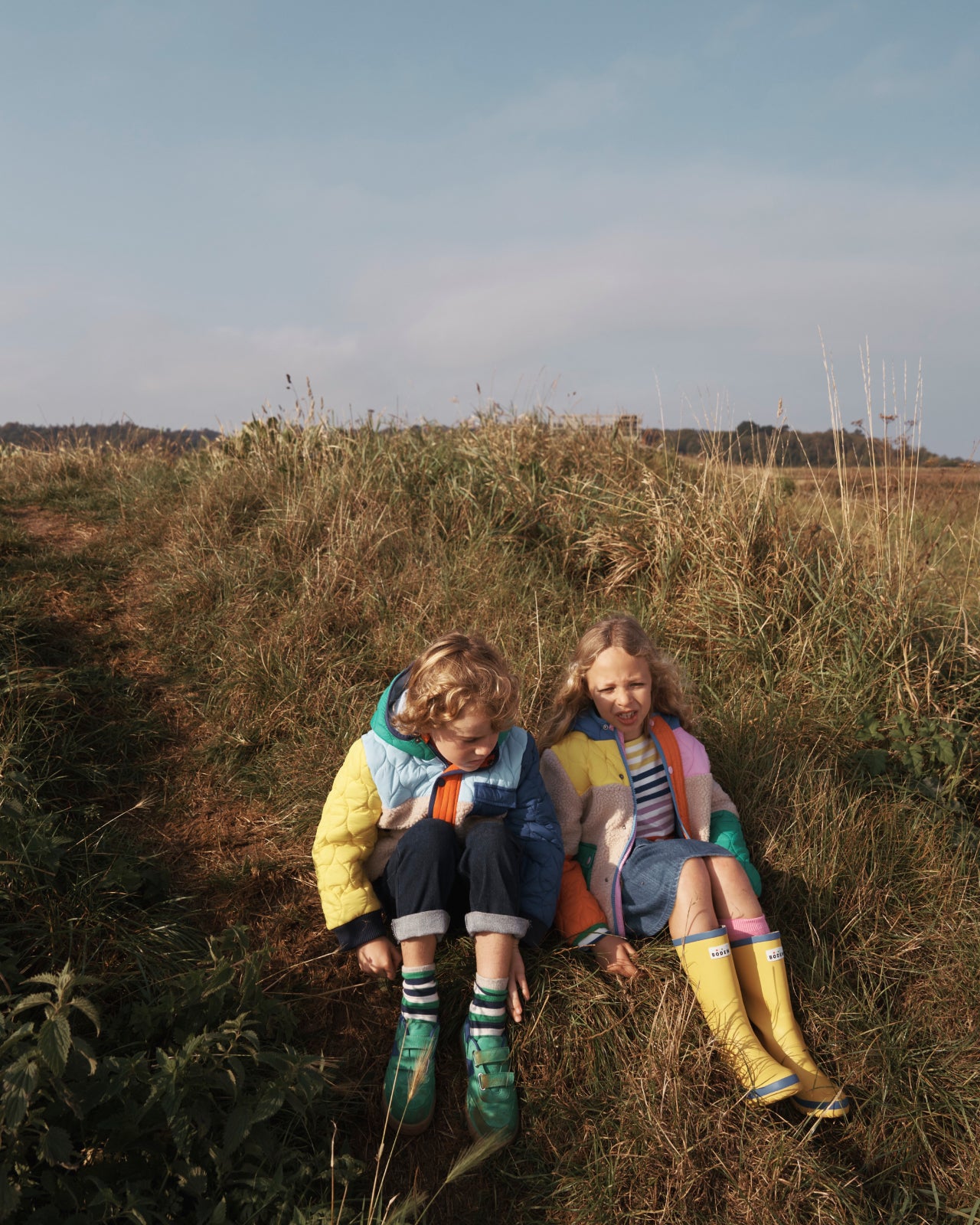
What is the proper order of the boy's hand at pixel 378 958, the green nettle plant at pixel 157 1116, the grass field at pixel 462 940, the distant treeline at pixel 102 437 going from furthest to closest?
the distant treeline at pixel 102 437
the boy's hand at pixel 378 958
the grass field at pixel 462 940
the green nettle plant at pixel 157 1116

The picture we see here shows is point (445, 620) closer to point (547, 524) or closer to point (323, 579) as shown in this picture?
point (323, 579)

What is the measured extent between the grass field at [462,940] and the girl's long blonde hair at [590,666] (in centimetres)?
48

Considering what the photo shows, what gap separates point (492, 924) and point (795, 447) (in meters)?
3.20

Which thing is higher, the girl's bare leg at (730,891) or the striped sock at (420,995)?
the girl's bare leg at (730,891)

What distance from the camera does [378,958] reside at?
2236 mm

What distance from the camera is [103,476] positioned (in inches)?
252

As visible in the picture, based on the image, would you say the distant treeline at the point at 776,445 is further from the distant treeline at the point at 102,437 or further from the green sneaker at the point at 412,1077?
the green sneaker at the point at 412,1077

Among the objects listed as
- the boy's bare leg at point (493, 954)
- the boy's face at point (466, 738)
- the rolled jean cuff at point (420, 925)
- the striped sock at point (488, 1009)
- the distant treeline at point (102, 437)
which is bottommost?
the striped sock at point (488, 1009)

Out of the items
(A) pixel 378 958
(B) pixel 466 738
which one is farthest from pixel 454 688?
(A) pixel 378 958

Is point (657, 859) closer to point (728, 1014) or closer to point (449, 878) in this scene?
point (728, 1014)

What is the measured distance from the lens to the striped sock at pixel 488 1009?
2.11 m

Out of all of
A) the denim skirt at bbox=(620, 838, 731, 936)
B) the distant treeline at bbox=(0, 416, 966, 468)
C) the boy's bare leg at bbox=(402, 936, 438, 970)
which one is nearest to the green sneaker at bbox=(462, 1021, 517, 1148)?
the boy's bare leg at bbox=(402, 936, 438, 970)

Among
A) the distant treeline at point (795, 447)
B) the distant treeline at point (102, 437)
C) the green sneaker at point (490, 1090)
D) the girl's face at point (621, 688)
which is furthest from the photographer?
the distant treeline at point (102, 437)

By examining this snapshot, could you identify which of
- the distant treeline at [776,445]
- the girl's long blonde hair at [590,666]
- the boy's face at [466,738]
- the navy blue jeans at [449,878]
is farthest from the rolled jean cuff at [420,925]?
the distant treeline at [776,445]
